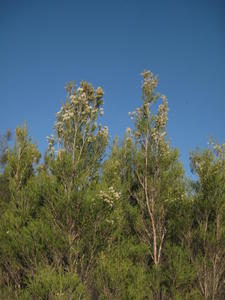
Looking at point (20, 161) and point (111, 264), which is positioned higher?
point (20, 161)

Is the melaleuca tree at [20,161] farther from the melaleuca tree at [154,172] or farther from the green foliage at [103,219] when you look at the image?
the melaleuca tree at [154,172]

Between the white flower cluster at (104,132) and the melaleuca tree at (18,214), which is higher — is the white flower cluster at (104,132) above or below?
above

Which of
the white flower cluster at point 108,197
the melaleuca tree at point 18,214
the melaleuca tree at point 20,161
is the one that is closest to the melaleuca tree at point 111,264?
the white flower cluster at point 108,197

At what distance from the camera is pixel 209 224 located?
14.8 m

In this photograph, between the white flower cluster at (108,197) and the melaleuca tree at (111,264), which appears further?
the white flower cluster at (108,197)

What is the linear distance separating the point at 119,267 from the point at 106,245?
1.58 m

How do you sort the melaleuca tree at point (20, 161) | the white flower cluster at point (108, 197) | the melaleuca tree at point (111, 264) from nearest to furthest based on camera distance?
the melaleuca tree at point (111, 264) → the white flower cluster at point (108, 197) → the melaleuca tree at point (20, 161)

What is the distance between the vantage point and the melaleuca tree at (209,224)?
13.4 m

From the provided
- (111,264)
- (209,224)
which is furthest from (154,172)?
(111,264)

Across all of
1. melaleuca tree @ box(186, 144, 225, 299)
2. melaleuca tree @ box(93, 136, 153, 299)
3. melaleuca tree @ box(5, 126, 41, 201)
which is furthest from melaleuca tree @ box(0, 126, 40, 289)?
melaleuca tree @ box(186, 144, 225, 299)

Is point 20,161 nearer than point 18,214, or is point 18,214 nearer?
point 18,214

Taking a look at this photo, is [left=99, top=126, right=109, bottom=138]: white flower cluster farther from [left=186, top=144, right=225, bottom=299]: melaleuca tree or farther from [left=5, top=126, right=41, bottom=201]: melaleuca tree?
[left=186, top=144, right=225, bottom=299]: melaleuca tree

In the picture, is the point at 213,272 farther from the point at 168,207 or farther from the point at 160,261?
the point at 168,207

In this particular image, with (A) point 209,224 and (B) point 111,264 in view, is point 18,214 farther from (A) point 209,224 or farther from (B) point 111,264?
(A) point 209,224
